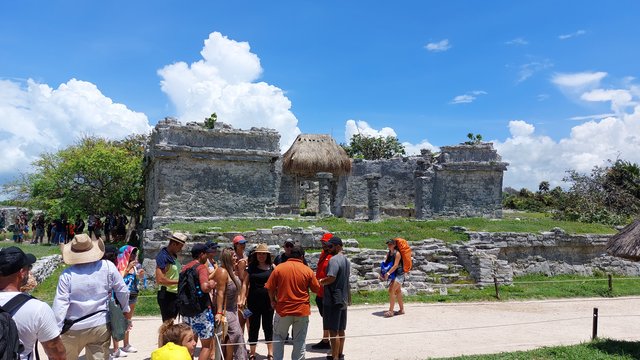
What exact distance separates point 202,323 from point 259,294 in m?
1.24

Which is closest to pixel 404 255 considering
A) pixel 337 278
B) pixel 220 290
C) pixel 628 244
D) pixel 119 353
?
pixel 337 278

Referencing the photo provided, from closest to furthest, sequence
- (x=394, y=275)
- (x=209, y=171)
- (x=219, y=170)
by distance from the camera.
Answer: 1. (x=394, y=275)
2. (x=209, y=171)
3. (x=219, y=170)

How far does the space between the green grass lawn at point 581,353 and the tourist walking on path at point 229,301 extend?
10.2 ft

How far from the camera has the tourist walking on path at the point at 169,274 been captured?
6180 millimetres

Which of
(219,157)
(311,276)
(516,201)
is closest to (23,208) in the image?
(219,157)

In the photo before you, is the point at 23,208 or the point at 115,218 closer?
the point at 115,218

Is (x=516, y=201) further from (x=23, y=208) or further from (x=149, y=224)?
(x=23, y=208)

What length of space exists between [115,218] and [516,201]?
34.8 m

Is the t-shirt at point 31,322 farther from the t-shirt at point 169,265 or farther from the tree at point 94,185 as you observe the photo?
the tree at point 94,185

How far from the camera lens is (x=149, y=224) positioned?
A: 18.6 metres

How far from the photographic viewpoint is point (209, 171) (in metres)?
18.0

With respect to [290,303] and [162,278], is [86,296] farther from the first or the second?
[290,303]

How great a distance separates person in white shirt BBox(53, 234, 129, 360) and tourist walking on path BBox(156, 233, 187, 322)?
128cm

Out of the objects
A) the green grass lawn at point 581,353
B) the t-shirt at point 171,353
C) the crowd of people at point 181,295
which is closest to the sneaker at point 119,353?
the crowd of people at point 181,295
